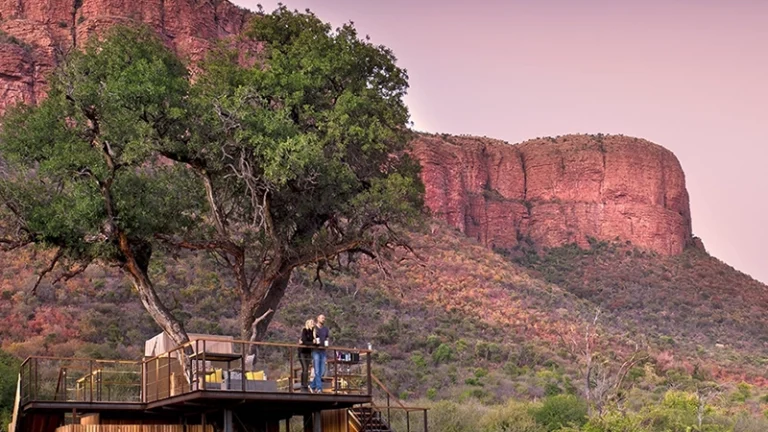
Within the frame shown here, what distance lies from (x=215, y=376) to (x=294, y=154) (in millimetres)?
5977

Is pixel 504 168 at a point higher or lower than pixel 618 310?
higher

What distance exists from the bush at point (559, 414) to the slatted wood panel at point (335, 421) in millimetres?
12742

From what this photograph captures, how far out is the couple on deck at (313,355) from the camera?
2250 centimetres

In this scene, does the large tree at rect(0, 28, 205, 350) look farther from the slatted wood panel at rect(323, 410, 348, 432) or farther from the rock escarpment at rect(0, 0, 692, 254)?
the rock escarpment at rect(0, 0, 692, 254)

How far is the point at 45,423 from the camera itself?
23484 mm

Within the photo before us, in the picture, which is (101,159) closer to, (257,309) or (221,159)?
(221,159)

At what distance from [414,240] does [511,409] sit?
126 feet

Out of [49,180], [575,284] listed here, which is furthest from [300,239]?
[575,284]

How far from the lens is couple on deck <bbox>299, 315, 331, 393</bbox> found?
22500mm

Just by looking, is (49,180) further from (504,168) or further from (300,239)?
(504,168)

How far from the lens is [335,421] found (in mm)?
24391

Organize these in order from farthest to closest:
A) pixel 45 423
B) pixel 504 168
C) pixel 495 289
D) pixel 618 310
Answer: pixel 504 168, pixel 618 310, pixel 495 289, pixel 45 423

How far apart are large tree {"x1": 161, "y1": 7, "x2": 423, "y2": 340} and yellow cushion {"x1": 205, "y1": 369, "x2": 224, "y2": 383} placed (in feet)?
11.8

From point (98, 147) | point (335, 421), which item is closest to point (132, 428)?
point (335, 421)
